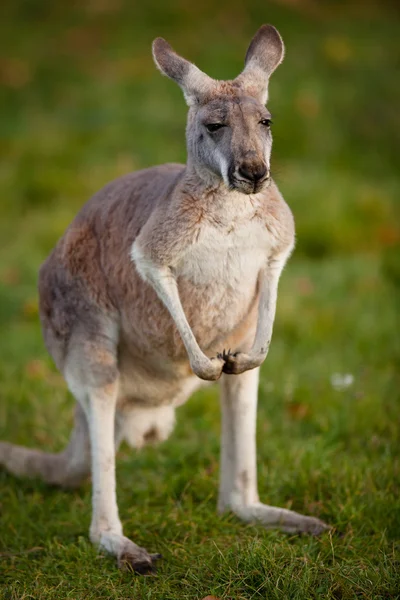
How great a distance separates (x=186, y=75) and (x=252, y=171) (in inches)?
21.4

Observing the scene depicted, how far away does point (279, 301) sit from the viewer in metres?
6.12

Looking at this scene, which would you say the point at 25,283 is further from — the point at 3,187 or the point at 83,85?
the point at 83,85

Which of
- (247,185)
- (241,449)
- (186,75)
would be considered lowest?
(241,449)

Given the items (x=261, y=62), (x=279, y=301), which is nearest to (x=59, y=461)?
(x=261, y=62)

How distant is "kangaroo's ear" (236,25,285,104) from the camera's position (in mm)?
3082

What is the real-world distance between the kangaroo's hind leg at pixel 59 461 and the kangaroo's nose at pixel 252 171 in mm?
1454

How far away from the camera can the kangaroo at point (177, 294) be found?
3.05m

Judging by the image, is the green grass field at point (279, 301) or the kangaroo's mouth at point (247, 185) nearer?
the kangaroo's mouth at point (247, 185)

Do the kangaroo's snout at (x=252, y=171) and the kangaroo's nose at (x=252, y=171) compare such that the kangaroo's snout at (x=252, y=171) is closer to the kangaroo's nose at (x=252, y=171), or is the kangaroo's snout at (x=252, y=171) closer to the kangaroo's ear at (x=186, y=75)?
the kangaroo's nose at (x=252, y=171)

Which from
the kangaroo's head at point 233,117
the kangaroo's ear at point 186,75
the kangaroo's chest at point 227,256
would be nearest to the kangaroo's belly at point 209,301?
the kangaroo's chest at point 227,256

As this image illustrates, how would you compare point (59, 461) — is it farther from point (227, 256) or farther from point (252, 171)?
point (252, 171)

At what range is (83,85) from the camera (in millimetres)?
10062

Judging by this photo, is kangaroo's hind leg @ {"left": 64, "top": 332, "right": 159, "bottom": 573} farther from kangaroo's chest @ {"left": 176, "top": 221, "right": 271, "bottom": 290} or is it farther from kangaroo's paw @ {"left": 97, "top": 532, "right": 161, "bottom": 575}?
kangaroo's chest @ {"left": 176, "top": 221, "right": 271, "bottom": 290}

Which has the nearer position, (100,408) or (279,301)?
(100,408)
